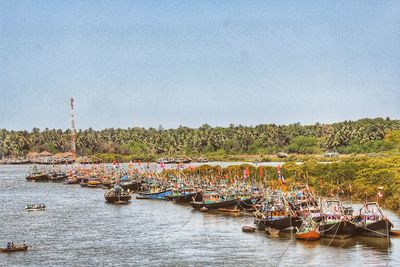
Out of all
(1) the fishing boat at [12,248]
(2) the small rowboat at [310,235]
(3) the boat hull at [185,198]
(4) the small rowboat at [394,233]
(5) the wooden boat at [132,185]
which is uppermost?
(5) the wooden boat at [132,185]

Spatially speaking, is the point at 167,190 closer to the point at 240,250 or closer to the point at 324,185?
the point at 324,185

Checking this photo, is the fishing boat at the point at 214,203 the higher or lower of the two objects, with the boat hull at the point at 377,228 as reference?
higher

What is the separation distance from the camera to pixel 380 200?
104438mm

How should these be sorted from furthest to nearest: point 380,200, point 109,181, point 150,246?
point 109,181
point 380,200
point 150,246

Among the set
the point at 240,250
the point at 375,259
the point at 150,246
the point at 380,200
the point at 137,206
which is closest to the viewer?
the point at 375,259

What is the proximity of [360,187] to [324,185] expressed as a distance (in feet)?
28.3

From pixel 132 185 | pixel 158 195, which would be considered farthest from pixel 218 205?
pixel 132 185

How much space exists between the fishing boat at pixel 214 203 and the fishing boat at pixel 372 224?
107 ft

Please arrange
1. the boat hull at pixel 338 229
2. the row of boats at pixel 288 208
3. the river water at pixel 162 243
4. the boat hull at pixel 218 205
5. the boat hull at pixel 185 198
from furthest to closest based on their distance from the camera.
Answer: the boat hull at pixel 185 198
the boat hull at pixel 218 205
the row of boats at pixel 288 208
the boat hull at pixel 338 229
the river water at pixel 162 243

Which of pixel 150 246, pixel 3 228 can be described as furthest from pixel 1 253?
pixel 3 228

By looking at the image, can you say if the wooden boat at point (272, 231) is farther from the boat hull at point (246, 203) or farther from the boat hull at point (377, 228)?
the boat hull at point (246, 203)

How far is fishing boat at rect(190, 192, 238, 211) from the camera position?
355 ft

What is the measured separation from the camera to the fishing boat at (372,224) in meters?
75.7

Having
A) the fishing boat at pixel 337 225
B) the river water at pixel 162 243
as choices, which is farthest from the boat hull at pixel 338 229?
the river water at pixel 162 243
